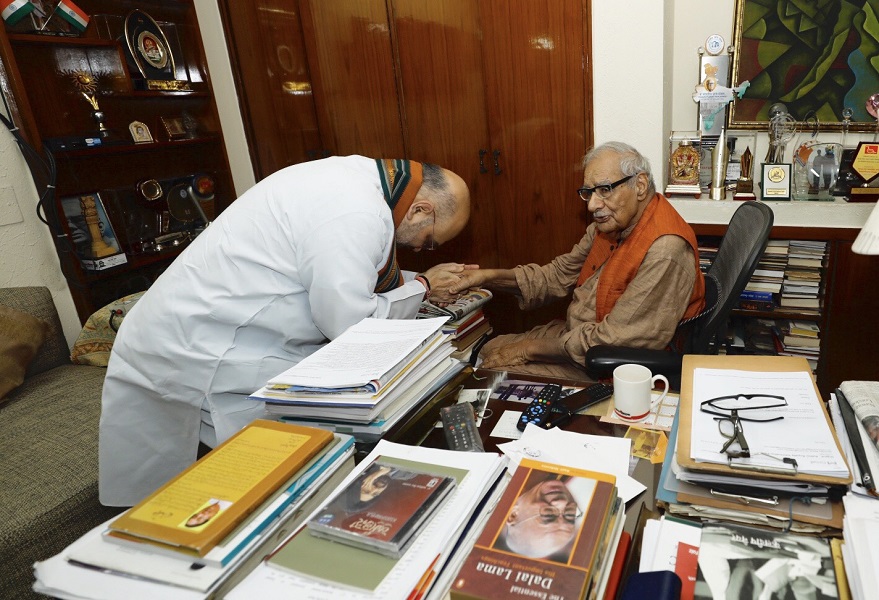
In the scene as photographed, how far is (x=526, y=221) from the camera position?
8.58 feet

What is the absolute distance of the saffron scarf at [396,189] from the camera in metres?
1.45

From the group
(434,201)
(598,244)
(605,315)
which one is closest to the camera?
(434,201)

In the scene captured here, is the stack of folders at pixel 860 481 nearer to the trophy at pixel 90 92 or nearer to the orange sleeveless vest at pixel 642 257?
the orange sleeveless vest at pixel 642 257

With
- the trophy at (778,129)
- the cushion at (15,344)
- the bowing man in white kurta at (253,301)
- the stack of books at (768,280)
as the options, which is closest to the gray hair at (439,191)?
the bowing man in white kurta at (253,301)

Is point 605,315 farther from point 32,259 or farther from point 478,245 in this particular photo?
point 32,259

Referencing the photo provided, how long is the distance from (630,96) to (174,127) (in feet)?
A: 7.64

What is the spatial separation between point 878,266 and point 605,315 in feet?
3.53

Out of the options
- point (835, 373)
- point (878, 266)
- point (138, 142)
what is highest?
point (138, 142)

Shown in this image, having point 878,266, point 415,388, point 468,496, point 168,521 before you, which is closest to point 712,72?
point 878,266

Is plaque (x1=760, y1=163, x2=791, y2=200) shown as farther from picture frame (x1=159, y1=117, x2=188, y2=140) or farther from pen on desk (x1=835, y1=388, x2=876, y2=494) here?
picture frame (x1=159, y1=117, x2=188, y2=140)

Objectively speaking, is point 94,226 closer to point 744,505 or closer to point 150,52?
point 150,52

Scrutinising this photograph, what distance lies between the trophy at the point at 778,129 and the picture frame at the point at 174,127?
285cm

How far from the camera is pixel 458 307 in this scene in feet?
6.34

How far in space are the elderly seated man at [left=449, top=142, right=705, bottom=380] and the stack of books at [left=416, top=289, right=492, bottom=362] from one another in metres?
0.09
